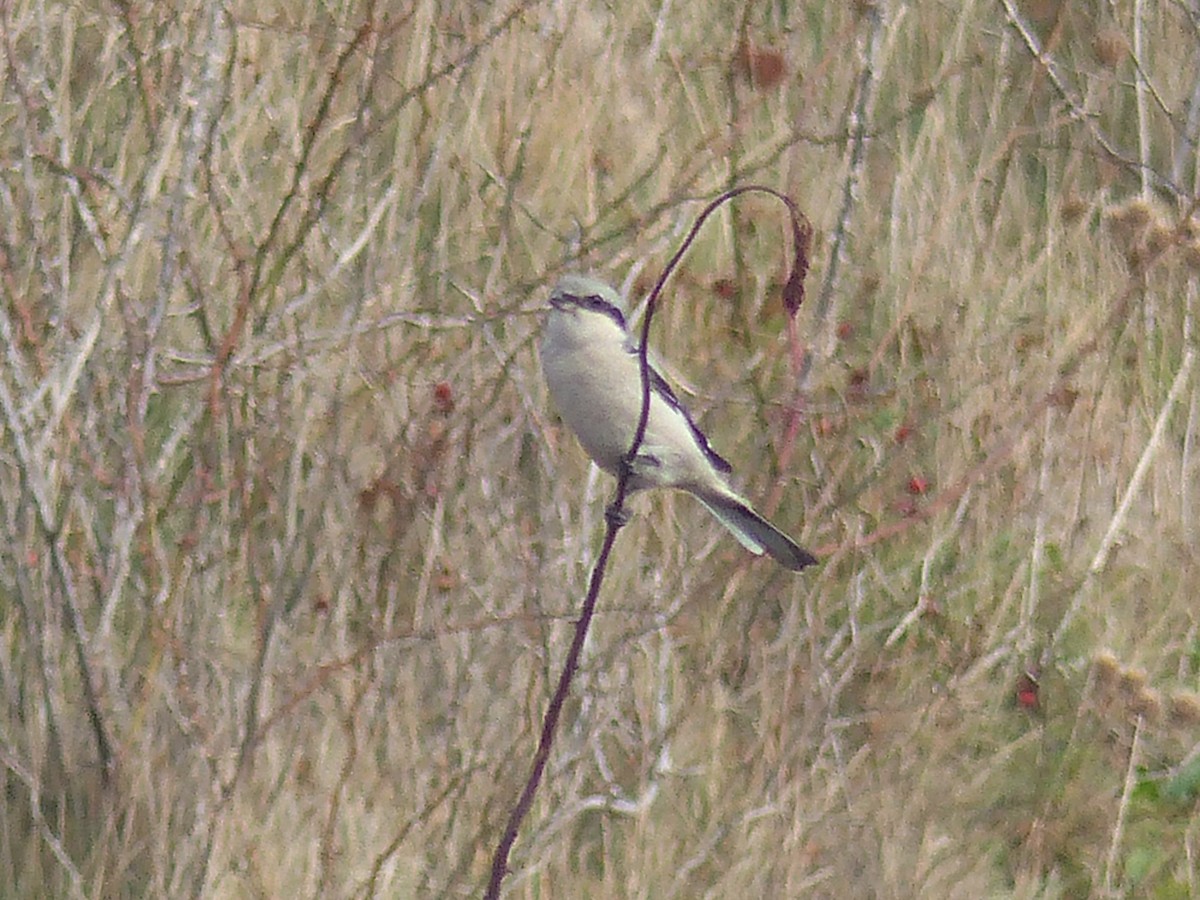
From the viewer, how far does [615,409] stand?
8.71 feet

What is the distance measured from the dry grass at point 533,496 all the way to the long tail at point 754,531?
98 mm

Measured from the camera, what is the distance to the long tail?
2.60 metres

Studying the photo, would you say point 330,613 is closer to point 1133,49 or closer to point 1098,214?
point 1098,214

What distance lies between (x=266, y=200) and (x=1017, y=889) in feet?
6.52

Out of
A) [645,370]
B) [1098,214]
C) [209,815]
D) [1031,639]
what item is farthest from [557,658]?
[1098,214]

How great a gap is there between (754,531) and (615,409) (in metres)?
0.30

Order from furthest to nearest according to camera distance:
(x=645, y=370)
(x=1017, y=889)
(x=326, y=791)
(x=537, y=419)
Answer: (x=537, y=419) < (x=1017, y=889) < (x=326, y=791) < (x=645, y=370)

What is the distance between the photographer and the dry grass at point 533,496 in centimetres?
276

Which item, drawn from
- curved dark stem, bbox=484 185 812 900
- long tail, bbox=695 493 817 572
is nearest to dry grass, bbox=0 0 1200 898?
long tail, bbox=695 493 817 572

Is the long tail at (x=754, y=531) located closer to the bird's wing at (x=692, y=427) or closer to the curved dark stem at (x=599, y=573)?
the bird's wing at (x=692, y=427)

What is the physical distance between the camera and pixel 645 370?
5.24ft

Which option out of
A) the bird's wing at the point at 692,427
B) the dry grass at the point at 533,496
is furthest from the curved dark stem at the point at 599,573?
the bird's wing at the point at 692,427

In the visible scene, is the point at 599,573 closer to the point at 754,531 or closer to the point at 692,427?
the point at 754,531

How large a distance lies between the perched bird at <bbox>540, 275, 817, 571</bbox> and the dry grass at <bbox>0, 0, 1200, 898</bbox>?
0.49 feet
